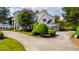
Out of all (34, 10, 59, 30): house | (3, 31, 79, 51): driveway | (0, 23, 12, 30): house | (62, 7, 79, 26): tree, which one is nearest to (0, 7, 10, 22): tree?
(0, 23, 12, 30): house

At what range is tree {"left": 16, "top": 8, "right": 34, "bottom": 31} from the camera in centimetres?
233

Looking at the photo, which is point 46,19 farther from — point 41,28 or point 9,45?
point 9,45

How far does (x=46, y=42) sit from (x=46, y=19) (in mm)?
266

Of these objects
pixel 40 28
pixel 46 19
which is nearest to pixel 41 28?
pixel 40 28

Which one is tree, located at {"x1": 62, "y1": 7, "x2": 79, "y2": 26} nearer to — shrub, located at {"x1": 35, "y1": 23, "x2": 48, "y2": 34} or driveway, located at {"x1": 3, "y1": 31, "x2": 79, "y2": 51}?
driveway, located at {"x1": 3, "y1": 31, "x2": 79, "y2": 51}

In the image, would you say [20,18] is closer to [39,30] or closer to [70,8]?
[39,30]

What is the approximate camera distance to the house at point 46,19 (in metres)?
2.33

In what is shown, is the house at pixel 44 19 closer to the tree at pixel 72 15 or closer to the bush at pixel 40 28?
the bush at pixel 40 28

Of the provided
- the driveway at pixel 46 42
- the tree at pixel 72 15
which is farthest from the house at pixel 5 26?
the tree at pixel 72 15

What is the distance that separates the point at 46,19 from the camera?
7.68 feet

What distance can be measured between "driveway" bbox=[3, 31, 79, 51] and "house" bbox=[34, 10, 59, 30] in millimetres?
131

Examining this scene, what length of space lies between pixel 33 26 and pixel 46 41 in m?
0.23

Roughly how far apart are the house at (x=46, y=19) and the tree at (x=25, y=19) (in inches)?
3.2
